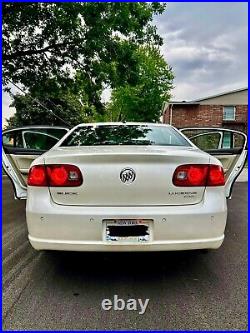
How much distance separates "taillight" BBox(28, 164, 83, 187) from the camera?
2.59m

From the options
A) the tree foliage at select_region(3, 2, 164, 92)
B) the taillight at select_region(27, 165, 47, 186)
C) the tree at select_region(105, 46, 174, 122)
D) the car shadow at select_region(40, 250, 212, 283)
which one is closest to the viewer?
the taillight at select_region(27, 165, 47, 186)

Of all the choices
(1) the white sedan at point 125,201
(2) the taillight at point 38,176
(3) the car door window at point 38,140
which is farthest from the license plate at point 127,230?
(3) the car door window at point 38,140

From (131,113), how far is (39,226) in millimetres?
33308

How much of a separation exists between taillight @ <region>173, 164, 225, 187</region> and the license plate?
16.8 inches

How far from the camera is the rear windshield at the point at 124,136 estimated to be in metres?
3.32

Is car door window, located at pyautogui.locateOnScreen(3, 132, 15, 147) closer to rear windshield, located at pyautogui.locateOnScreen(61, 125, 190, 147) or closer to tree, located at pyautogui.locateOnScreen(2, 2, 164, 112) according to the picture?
rear windshield, located at pyautogui.locateOnScreen(61, 125, 190, 147)

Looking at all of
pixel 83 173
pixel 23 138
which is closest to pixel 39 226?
pixel 83 173

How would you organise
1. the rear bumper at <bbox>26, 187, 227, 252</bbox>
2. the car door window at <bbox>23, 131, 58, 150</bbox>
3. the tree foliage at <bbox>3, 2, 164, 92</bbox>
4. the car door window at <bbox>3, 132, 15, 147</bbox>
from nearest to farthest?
the rear bumper at <bbox>26, 187, 227, 252</bbox>, the car door window at <bbox>3, 132, 15, 147</bbox>, the car door window at <bbox>23, 131, 58, 150</bbox>, the tree foliage at <bbox>3, 2, 164, 92</bbox>

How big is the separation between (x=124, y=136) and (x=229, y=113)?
25.1 metres

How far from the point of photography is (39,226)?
2605mm

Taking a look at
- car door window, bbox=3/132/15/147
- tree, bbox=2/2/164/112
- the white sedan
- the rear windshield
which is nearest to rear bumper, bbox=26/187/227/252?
the white sedan

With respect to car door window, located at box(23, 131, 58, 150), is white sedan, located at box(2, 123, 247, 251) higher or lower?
lower

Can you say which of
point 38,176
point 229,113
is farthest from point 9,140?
point 229,113

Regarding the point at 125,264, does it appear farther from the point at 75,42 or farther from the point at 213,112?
the point at 213,112
